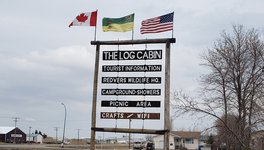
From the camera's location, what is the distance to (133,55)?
17672mm

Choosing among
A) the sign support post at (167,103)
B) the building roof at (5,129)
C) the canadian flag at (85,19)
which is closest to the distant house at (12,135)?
the building roof at (5,129)

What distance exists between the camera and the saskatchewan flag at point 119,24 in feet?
60.3

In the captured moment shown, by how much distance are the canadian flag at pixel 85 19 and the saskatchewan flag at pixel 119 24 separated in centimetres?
51

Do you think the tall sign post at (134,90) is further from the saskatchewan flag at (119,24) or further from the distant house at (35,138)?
the distant house at (35,138)

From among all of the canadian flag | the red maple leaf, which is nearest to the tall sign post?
the canadian flag

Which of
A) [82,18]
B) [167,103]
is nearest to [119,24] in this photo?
[82,18]

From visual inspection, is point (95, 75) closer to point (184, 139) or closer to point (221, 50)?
point (221, 50)

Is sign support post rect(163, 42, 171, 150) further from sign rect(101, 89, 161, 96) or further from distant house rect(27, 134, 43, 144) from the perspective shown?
distant house rect(27, 134, 43, 144)

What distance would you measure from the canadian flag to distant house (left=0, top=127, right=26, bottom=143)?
340 ft

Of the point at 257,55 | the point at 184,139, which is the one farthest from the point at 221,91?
the point at 184,139

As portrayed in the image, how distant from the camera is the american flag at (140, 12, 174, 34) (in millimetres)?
17641

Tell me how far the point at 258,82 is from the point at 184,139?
69558 mm

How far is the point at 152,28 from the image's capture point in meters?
18.0

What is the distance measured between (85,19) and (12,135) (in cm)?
10933
